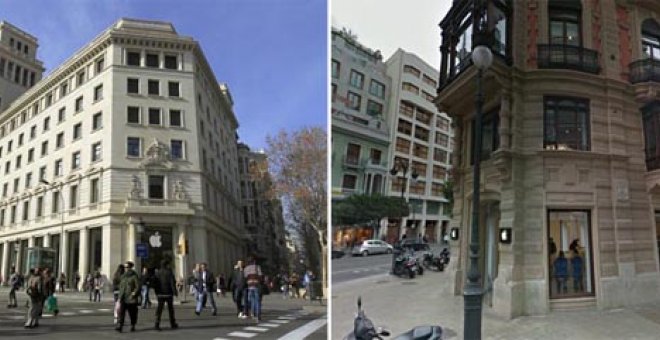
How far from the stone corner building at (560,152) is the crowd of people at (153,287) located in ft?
4.29

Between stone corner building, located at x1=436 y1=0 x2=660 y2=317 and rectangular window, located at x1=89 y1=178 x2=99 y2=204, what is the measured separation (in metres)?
2.00

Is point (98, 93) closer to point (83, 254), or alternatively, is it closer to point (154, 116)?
point (154, 116)

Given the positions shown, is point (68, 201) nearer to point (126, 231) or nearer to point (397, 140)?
point (126, 231)

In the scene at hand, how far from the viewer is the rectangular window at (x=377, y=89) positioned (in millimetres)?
1462

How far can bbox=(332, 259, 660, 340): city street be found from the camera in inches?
57.0

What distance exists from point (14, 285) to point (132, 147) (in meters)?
1.25

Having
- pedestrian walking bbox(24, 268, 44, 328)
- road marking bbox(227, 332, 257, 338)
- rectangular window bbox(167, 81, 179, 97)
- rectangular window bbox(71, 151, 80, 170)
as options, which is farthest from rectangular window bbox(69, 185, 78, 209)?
road marking bbox(227, 332, 257, 338)

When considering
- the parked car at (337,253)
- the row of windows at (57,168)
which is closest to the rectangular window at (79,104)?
the row of windows at (57,168)

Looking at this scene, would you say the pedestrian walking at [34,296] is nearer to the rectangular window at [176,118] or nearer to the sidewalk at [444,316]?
the rectangular window at [176,118]

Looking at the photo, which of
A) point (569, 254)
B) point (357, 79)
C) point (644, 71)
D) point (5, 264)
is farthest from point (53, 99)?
point (644, 71)

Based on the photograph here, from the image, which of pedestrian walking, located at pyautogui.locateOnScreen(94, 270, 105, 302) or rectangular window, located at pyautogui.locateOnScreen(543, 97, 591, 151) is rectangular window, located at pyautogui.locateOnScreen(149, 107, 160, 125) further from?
rectangular window, located at pyautogui.locateOnScreen(543, 97, 591, 151)

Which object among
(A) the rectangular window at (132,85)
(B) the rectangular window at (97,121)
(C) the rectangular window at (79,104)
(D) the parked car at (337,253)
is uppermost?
(A) the rectangular window at (132,85)

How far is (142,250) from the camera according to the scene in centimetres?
273

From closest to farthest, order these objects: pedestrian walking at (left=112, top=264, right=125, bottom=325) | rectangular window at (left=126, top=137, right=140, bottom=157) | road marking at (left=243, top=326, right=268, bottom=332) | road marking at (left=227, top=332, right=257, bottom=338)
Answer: pedestrian walking at (left=112, top=264, right=125, bottom=325) < rectangular window at (left=126, top=137, right=140, bottom=157) < road marking at (left=227, top=332, right=257, bottom=338) < road marking at (left=243, top=326, right=268, bottom=332)
